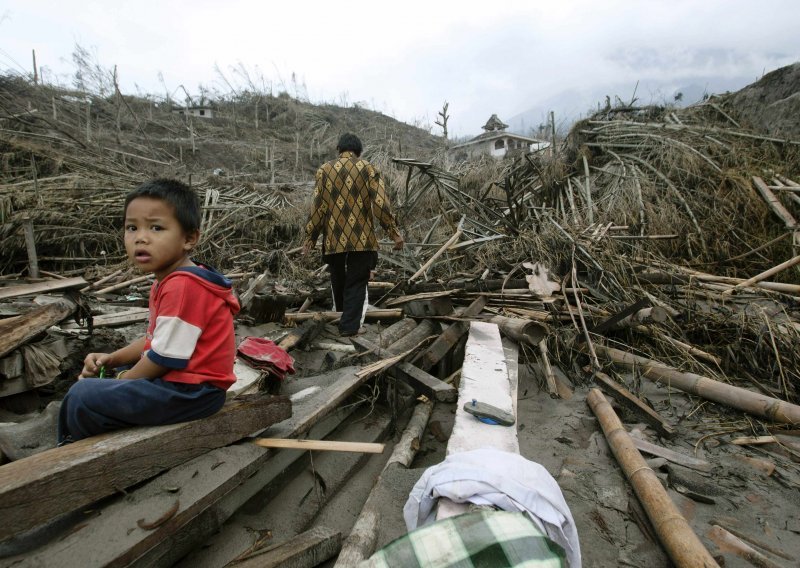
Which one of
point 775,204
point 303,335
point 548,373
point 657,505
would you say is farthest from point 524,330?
point 775,204

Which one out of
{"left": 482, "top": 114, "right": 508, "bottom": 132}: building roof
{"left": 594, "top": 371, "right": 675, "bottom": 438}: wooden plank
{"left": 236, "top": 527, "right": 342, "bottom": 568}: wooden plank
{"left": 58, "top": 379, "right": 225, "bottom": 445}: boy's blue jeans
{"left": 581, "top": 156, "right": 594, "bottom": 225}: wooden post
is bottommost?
{"left": 594, "top": 371, "right": 675, "bottom": 438}: wooden plank

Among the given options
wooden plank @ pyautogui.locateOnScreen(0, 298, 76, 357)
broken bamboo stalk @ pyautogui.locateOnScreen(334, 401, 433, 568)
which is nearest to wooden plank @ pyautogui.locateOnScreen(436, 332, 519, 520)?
broken bamboo stalk @ pyautogui.locateOnScreen(334, 401, 433, 568)

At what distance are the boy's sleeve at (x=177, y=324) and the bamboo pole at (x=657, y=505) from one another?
229cm

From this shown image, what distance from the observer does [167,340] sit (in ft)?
5.51

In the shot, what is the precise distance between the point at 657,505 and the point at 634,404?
4.84 ft

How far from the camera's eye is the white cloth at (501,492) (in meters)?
1.49

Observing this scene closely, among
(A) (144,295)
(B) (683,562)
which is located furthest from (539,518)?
(A) (144,295)

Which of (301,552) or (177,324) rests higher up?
(177,324)

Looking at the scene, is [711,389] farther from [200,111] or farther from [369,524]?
[200,111]

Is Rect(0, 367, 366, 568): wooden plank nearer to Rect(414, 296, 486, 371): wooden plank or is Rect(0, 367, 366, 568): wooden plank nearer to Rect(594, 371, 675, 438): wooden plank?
Rect(414, 296, 486, 371): wooden plank

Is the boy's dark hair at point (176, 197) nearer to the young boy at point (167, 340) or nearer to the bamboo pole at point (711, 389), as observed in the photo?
the young boy at point (167, 340)

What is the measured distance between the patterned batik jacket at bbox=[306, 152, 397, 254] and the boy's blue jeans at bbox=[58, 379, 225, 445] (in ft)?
9.30

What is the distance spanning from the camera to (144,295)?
546cm

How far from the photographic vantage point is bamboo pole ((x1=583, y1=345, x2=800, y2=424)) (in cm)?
317
